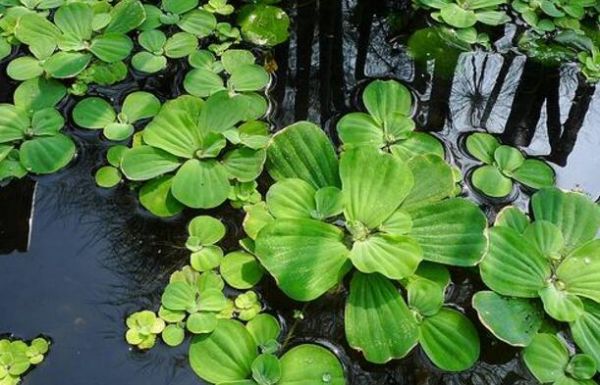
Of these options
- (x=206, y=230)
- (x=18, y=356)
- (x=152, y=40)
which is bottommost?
(x=18, y=356)

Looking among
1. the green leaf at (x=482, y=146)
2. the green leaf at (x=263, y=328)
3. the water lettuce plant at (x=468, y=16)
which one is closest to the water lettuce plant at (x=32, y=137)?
the green leaf at (x=263, y=328)

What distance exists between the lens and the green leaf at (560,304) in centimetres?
187

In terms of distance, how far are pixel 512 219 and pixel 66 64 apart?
1.57m

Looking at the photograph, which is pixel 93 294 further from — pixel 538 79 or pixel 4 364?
pixel 538 79

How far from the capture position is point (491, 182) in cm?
223

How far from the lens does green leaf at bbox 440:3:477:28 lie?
2.66 meters

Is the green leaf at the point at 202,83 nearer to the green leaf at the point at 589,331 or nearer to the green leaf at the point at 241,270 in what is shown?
the green leaf at the point at 241,270

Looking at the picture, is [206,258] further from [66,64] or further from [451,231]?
[66,64]

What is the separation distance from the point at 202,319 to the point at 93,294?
0.34 meters

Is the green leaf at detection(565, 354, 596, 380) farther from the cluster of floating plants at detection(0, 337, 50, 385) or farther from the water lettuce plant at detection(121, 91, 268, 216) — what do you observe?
the cluster of floating plants at detection(0, 337, 50, 385)

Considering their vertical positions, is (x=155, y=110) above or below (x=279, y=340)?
above

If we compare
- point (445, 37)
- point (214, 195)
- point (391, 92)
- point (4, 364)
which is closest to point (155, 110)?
point (214, 195)

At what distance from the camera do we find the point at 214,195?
212cm

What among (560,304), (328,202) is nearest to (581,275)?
(560,304)
